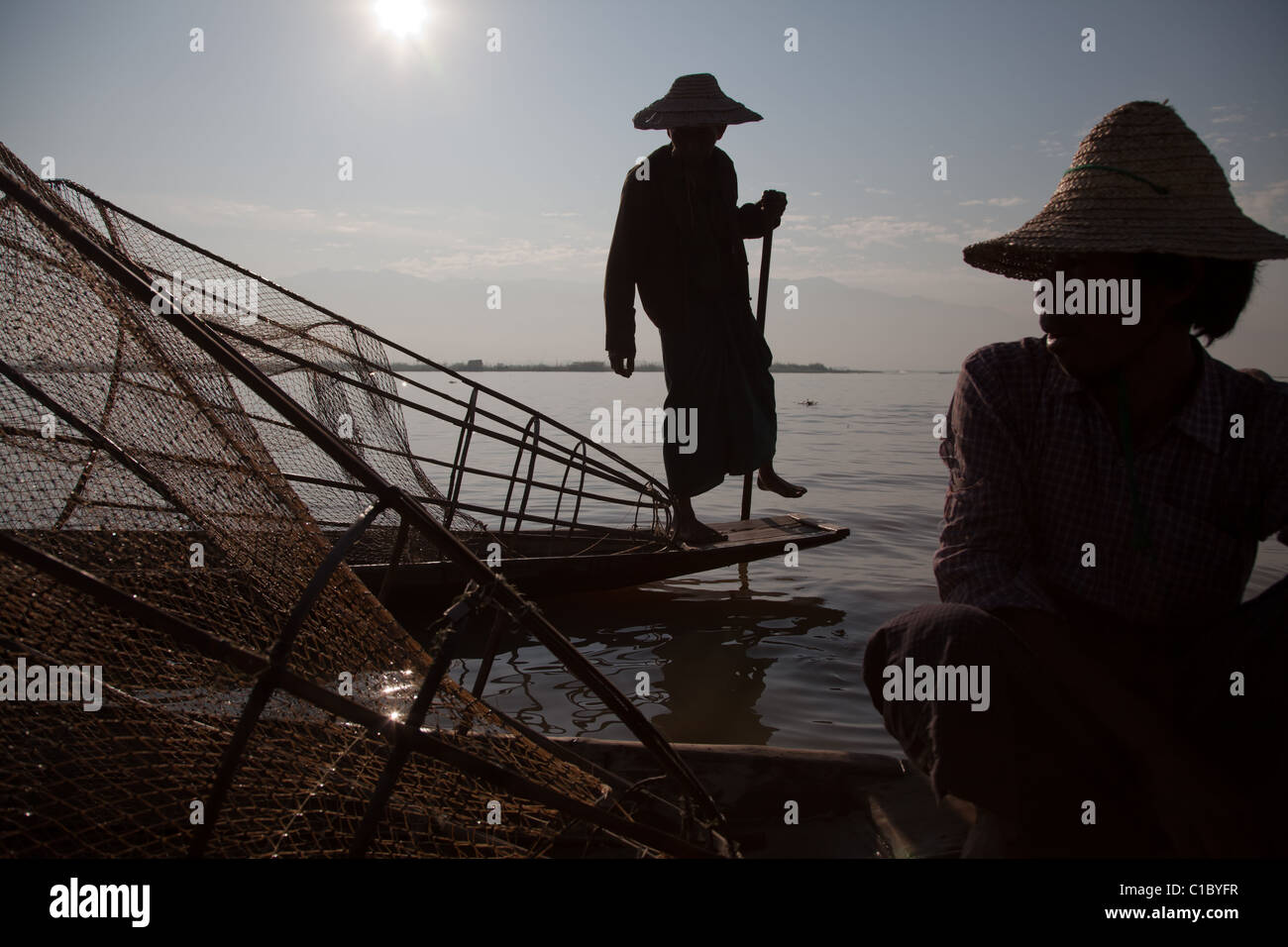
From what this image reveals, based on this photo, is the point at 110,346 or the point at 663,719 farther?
the point at 663,719

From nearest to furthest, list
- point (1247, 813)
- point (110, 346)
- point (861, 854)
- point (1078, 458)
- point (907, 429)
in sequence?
point (1247, 813) < point (1078, 458) < point (861, 854) < point (110, 346) < point (907, 429)

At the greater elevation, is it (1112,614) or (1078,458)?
(1078,458)

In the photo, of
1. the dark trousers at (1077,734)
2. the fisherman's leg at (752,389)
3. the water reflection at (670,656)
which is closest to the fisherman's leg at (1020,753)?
the dark trousers at (1077,734)

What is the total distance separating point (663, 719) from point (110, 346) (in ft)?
7.88

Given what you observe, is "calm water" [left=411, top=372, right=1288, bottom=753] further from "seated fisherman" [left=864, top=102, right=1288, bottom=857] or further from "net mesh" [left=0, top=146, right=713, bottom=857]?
"seated fisherman" [left=864, top=102, right=1288, bottom=857]

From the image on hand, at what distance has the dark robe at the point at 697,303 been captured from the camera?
4.94 metres

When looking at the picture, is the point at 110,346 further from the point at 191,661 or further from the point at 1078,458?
the point at 1078,458

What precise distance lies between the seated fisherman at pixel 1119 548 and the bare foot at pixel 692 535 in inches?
128

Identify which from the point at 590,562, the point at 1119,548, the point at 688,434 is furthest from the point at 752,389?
the point at 1119,548

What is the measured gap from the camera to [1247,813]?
57.6 inches

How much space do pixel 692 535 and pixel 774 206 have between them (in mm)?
2173

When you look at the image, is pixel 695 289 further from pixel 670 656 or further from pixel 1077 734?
pixel 1077 734
